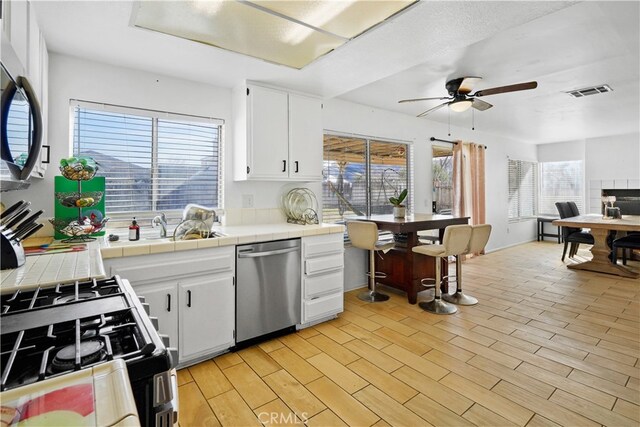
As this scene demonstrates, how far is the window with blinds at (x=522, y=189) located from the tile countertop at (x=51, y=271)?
300 inches

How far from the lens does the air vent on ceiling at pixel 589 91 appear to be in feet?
11.9

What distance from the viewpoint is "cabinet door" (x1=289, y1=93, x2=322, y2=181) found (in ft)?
10.4

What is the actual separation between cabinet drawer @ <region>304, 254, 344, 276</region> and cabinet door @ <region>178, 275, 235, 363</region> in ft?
2.29

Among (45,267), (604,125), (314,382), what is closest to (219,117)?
(45,267)

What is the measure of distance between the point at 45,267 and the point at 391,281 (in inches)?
128

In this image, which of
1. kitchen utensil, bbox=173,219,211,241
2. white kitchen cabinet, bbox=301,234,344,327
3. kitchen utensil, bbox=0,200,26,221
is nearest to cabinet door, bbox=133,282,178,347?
kitchen utensil, bbox=173,219,211,241

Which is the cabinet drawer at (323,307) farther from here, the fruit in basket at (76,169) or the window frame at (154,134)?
the fruit in basket at (76,169)

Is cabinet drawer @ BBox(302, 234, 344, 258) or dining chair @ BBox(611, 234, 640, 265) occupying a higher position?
cabinet drawer @ BBox(302, 234, 344, 258)

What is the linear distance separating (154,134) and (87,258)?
153cm

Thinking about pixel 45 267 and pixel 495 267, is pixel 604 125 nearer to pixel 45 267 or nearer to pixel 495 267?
pixel 495 267

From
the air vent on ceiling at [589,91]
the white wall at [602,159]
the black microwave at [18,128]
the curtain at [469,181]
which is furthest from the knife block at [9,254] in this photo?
the white wall at [602,159]

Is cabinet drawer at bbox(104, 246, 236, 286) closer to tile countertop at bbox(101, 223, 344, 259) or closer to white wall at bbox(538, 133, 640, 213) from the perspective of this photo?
tile countertop at bbox(101, 223, 344, 259)

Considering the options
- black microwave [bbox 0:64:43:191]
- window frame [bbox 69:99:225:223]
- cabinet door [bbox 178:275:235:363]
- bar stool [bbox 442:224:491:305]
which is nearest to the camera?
black microwave [bbox 0:64:43:191]

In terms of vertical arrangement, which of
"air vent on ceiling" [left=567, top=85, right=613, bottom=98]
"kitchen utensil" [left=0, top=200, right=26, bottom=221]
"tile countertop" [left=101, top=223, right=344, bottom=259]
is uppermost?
"air vent on ceiling" [left=567, top=85, right=613, bottom=98]
